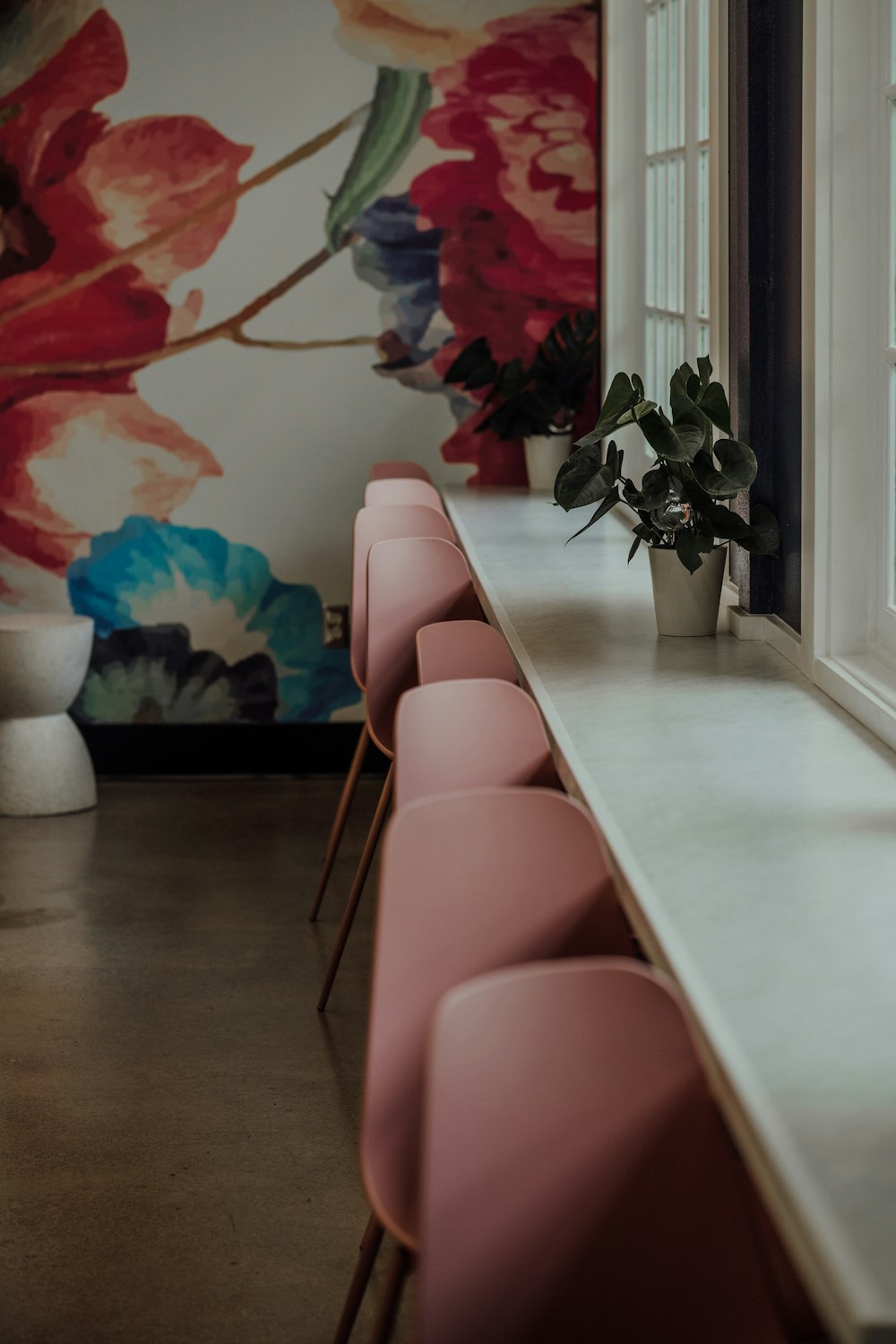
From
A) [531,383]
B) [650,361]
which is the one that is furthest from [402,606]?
[531,383]

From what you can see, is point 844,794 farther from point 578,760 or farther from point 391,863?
point 391,863

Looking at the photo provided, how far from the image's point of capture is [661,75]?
4.40 m

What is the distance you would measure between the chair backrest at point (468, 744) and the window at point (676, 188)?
5.24ft

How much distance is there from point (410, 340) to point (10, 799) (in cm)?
207

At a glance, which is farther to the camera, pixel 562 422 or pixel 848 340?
pixel 562 422

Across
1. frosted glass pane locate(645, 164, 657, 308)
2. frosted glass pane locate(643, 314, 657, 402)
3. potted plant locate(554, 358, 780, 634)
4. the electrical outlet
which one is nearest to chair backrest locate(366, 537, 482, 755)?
potted plant locate(554, 358, 780, 634)

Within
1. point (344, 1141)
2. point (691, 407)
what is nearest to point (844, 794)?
point (691, 407)

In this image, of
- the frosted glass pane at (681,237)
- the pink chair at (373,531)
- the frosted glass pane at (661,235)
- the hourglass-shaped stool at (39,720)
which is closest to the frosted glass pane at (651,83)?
the frosted glass pane at (661,235)

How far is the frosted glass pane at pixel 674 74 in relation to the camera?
13.6ft

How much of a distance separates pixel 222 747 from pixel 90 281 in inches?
66.5

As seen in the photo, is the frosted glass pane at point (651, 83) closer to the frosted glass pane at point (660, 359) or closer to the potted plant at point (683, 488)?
the frosted glass pane at point (660, 359)

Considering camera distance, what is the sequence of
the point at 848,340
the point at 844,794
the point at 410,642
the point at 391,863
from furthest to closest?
the point at 410,642 < the point at 848,340 < the point at 844,794 < the point at 391,863

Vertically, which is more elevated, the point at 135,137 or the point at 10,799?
the point at 135,137

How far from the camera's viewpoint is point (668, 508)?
9.19ft
